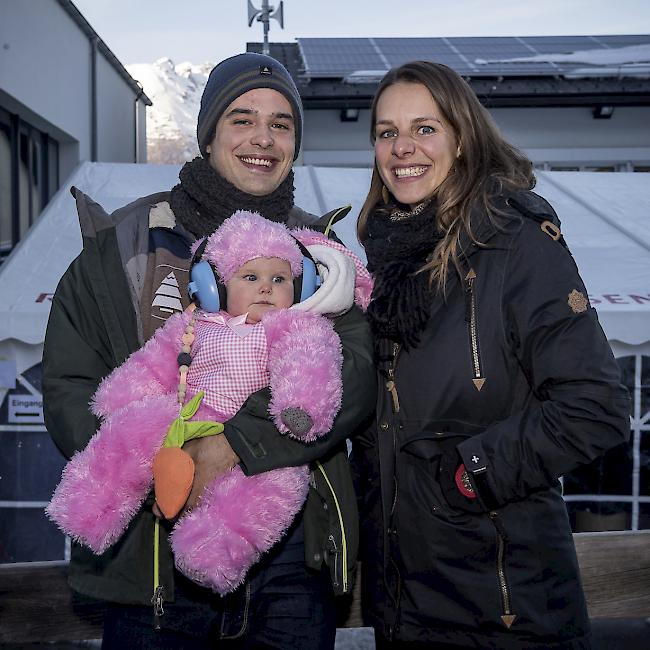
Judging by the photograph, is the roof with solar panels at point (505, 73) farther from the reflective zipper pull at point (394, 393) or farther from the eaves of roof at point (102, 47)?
the reflective zipper pull at point (394, 393)

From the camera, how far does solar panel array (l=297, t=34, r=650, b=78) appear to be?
9695 millimetres

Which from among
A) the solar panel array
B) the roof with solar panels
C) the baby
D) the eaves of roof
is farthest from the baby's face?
the eaves of roof

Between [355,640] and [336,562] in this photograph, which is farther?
[355,640]

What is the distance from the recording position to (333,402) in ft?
5.52

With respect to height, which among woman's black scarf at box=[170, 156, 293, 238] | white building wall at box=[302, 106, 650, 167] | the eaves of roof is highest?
the eaves of roof

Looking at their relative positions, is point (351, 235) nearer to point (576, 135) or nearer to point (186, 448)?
point (186, 448)

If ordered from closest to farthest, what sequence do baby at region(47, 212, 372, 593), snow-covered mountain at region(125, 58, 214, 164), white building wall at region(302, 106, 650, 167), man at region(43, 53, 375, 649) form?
1. baby at region(47, 212, 372, 593)
2. man at region(43, 53, 375, 649)
3. white building wall at region(302, 106, 650, 167)
4. snow-covered mountain at region(125, 58, 214, 164)

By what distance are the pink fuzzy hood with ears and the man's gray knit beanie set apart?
43cm

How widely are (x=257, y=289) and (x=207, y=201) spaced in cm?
39

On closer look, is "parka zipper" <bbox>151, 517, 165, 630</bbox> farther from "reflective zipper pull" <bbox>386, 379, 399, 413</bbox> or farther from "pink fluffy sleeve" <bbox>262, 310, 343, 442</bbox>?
"reflective zipper pull" <bbox>386, 379, 399, 413</bbox>

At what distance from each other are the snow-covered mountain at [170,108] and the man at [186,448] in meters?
16.3

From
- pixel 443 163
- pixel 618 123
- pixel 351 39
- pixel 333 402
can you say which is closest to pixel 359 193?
pixel 443 163

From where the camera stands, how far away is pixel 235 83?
2.16 meters

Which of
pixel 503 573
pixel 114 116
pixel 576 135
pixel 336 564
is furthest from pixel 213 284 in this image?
pixel 114 116
